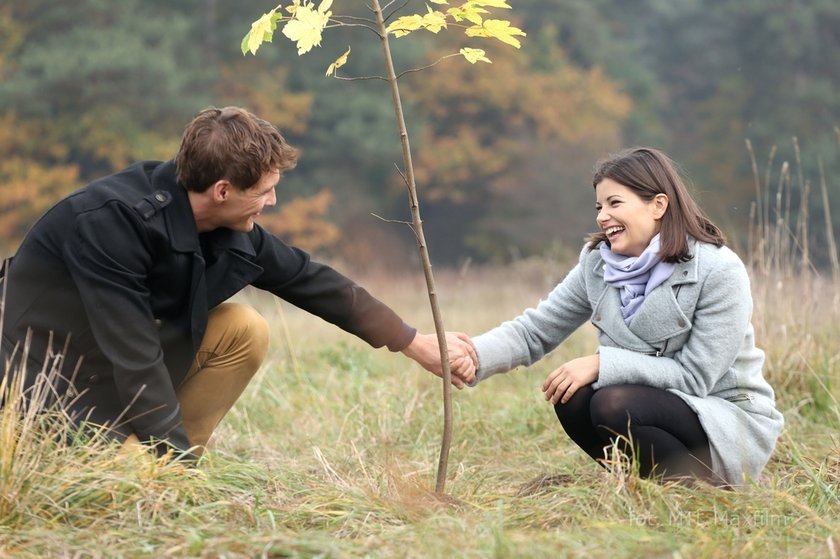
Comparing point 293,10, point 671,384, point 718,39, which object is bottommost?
point 671,384

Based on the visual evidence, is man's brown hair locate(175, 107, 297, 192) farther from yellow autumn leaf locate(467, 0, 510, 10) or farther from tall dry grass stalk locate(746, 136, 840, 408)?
tall dry grass stalk locate(746, 136, 840, 408)

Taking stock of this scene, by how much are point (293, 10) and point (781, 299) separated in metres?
3.22

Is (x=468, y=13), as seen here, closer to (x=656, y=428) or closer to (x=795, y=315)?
(x=656, y=428)

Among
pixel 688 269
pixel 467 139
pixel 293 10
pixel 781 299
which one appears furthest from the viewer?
pixel 467 139

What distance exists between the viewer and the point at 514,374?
19.5ft

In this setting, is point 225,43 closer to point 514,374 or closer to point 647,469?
point 514,374

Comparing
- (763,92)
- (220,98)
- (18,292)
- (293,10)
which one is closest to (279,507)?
(18,292)

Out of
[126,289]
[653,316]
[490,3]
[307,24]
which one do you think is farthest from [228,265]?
[653,316]

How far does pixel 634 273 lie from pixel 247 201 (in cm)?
120

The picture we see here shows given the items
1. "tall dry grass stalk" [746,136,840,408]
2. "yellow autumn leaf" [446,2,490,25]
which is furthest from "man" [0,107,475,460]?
"tall dry grass stalk" [746,136,840,408]

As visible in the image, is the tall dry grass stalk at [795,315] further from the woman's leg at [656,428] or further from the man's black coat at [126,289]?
the man's black coat at [126,289]

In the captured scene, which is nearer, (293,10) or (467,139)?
(293,10)

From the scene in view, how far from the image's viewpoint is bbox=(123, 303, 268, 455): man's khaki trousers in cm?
368

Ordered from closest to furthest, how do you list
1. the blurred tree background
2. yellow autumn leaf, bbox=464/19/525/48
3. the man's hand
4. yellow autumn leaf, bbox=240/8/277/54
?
yellow autumn leaf, bbox=240/8/277/54
yellow autumn leaf, bbox=464/19/525/48
the man's hand
the blurred tree background
